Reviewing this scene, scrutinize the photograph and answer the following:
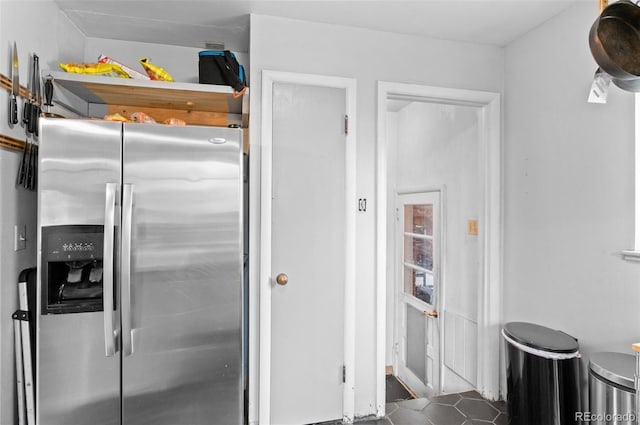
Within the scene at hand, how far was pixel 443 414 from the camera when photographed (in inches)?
96.3

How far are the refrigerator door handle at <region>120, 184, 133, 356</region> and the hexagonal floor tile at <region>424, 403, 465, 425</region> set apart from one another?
1.91 metres

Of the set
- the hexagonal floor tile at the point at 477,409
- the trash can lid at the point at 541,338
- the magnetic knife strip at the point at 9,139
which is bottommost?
the hexagonal floor tile at the point at 477,409

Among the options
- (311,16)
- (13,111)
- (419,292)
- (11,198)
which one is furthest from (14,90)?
(419,292)

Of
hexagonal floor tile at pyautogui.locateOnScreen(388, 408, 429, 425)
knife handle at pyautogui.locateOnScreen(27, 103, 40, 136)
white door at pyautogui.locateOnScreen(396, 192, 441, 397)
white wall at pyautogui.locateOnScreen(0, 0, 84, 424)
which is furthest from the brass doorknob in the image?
white door at pyautogui.locateOnScreen(396, 192, 441, 397)

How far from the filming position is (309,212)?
2.34 metres

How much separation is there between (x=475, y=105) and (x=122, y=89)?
2368mm

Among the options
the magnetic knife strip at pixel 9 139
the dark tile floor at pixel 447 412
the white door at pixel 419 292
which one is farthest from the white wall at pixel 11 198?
the white door at pixel 419 292

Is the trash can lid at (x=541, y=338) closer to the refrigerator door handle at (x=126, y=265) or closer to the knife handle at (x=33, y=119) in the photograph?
the refrigerator door handle at (x=126, y=265)

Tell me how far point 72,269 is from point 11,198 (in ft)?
1.46

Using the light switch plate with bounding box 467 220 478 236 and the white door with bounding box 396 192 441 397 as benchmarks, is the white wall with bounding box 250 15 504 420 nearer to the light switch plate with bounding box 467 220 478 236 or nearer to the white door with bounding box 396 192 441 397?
the light switch plate with bounding box 467 220 478 236

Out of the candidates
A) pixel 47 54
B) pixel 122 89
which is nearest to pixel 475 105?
pixel 122 89

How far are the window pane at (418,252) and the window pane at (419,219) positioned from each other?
10 cm

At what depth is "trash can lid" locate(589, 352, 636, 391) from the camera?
1.48 metres

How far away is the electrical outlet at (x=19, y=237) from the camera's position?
1.78 metres
